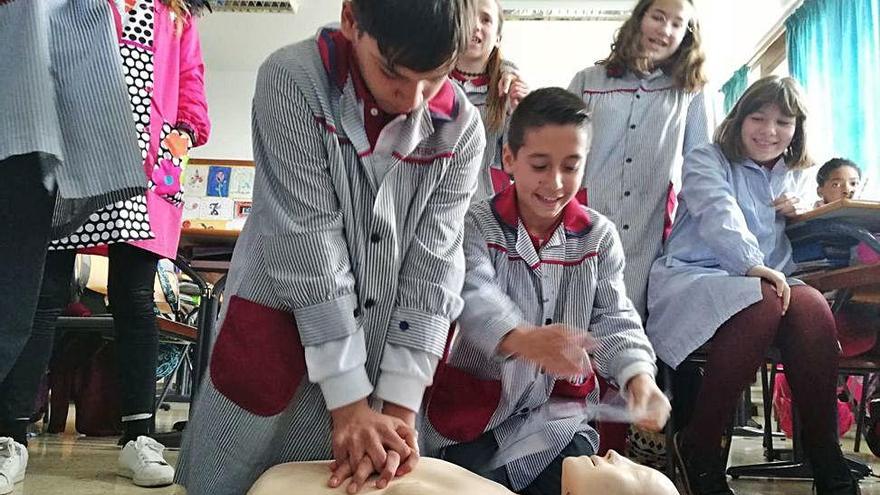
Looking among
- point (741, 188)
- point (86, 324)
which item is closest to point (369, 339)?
point (741, 188)

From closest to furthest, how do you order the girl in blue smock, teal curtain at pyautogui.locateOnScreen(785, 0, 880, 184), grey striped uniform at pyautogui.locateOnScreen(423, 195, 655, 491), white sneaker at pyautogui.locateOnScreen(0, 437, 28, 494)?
grey striped uniform at pyautogui.locateOnScreen(423, 195, 655, 491) → white sneaker at pyautogui.locateOnScreen(0, 437, 28, 494) → the girl in blue smock → teal curtain at pyautogui.locateOnScreen(785, 0, 880, 184)

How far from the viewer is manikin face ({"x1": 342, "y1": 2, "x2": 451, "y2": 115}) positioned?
986 millimetres

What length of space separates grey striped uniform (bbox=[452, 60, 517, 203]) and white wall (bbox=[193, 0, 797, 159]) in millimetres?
4093

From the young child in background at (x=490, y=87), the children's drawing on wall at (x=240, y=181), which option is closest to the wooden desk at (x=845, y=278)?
the young child in background at (x=490, y=87)

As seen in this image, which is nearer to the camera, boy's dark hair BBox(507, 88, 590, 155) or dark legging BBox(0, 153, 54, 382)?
dark legging BBox(0, 153, 54, 382)

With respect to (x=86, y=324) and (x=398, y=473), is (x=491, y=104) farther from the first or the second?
(x=86, y=324)

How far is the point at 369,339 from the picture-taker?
1107mm

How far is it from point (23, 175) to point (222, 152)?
6.20 metres

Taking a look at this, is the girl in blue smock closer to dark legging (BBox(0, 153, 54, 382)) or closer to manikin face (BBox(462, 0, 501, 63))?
manikin face (BBox(462, 0, 501, 63))

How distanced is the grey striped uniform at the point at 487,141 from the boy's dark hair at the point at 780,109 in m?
0.63

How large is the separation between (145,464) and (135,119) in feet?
2.65

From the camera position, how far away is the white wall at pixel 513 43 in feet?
19.4

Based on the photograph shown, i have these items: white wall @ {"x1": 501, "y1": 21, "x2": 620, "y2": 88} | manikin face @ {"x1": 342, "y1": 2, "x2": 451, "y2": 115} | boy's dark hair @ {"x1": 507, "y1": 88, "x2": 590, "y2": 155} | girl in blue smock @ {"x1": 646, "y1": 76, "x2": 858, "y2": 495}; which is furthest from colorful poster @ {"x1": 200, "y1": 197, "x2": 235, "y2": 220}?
manikin face @ {"x1": 342, "y1": 2, "x2": 451, "y2": 115}

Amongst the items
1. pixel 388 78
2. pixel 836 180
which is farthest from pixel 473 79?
pixel 836 180
